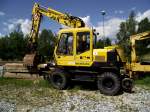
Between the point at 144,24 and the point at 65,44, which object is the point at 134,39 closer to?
the point at 65,44

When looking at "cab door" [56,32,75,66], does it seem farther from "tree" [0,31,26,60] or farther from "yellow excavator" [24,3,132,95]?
"tree" [0,31,26,60]

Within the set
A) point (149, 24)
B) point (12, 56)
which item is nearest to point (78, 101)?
point (12, 56)

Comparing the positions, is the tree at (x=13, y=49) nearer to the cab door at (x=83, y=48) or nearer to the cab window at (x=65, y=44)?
the cab window at (x=65, y=44)

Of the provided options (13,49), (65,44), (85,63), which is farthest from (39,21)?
(13,49)

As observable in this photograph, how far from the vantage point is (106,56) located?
1523 centimetres

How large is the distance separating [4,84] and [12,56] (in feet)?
109

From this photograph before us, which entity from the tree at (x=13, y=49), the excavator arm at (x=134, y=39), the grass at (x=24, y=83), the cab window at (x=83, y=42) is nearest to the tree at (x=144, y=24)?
the tree at (x=13, y=49)

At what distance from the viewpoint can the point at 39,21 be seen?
18.7 metres

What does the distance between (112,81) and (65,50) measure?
304cm

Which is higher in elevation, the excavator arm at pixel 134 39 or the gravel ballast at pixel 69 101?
the excavator arm at pixel 134 39

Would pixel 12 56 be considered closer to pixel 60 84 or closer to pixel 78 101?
pixel 60 84

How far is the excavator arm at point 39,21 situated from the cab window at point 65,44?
4.31ft

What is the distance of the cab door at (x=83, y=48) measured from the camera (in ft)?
50.9

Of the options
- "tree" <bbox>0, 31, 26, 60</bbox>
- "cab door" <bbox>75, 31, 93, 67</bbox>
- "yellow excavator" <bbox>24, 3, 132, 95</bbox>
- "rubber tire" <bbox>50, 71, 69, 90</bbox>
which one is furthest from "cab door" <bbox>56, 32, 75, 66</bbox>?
"tree" <bbox>0, 31, 26, 60</bbox>
